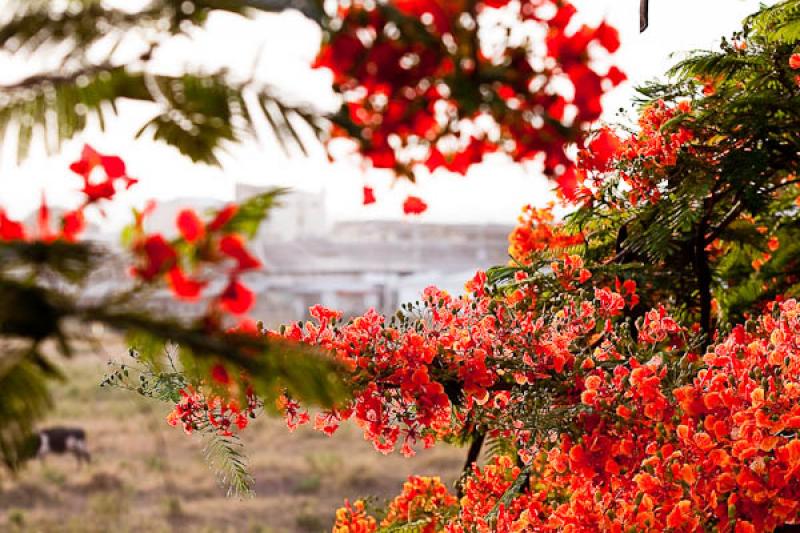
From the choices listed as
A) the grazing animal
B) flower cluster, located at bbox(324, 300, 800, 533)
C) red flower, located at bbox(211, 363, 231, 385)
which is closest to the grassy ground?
the grazing animal

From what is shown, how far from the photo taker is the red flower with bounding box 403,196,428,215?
0.83 meters

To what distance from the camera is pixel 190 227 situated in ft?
1.97

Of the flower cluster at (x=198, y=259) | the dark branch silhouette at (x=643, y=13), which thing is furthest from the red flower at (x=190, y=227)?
the dark branch silhouette at (x=643, y=13)

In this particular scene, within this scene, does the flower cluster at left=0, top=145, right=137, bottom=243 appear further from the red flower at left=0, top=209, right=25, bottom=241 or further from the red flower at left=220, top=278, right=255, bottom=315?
the red flower at left=220, top=278, right=255, bottom=315

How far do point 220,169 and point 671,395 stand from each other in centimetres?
98

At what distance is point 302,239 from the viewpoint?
17.3 ft

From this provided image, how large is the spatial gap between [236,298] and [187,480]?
4656mm

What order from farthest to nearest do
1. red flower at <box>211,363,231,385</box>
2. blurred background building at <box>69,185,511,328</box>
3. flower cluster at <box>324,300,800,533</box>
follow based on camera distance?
blurred background building at <box>69,185,511,328</box>, flower cluster at <box>324,300,800,533</box>, red flower at <box>211,363,231,385</box>

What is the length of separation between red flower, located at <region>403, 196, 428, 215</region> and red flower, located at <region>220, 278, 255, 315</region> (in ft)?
0.88

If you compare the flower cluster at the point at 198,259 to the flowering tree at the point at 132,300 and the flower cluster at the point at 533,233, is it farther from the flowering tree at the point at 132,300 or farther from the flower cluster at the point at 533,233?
the flower cluster at the point at 533,233

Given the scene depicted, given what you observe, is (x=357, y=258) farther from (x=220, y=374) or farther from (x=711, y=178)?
(x=220, y=374)

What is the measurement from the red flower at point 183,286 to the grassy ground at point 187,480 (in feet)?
12.5

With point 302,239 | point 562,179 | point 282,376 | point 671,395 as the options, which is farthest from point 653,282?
point 302,239

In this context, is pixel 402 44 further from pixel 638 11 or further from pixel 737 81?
pixel 638 11
